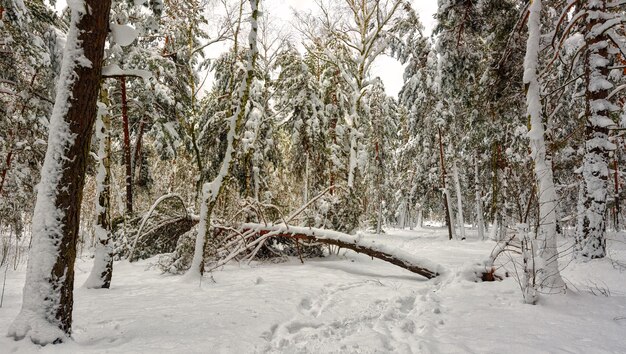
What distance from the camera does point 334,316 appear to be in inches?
177

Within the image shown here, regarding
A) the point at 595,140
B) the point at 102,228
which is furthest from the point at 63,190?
the point at 595,140

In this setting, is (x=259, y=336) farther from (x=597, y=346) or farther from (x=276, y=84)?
(x=276, y=84)

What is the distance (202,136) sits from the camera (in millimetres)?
13141

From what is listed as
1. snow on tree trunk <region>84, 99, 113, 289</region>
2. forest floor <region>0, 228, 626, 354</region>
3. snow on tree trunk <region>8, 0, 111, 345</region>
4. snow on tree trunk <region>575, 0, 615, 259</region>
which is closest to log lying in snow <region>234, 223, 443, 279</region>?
forest floor <region>0, 228, 626, 354</region>

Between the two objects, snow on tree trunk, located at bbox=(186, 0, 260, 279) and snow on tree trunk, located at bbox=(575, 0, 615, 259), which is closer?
snow on tree trunk, located at bbox=(186, 0, 260, 279)

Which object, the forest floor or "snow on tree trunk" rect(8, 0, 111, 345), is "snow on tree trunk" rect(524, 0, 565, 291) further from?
"snow on tree trunk" rect(8, 0, 111, 345)

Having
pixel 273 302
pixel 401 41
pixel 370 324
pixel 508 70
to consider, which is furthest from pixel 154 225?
pixel 401 41

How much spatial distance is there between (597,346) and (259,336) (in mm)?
3393

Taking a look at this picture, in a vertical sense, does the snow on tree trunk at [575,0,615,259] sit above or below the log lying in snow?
above

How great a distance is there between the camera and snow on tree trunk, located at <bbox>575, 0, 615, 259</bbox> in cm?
710

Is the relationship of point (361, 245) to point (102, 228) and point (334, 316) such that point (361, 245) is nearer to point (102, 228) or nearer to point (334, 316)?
point (334, 316)

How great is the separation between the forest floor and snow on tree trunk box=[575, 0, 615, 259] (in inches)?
32.7

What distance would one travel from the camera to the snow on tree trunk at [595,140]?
23.3 feet

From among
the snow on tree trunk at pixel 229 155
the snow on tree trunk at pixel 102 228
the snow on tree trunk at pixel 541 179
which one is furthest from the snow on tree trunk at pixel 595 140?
the snow on tree trunk at pixel 102 228
